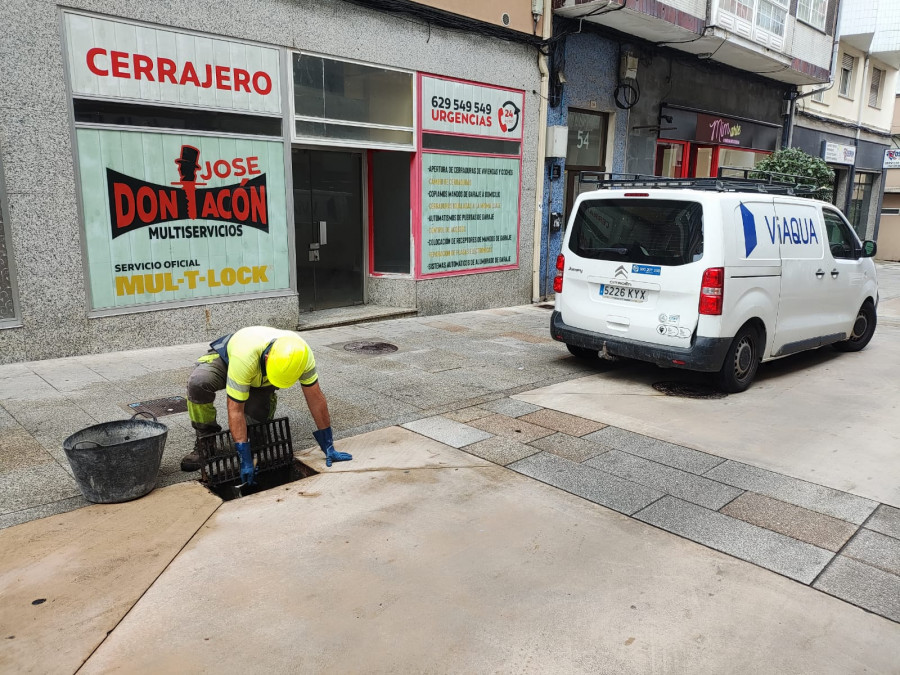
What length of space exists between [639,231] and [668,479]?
2.93 m

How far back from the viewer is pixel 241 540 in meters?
3.90

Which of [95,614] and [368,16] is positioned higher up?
[368,16]

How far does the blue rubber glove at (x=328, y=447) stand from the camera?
16.4 ft

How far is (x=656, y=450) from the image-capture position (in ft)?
17.8

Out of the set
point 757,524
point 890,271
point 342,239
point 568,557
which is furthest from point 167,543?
point 890,271

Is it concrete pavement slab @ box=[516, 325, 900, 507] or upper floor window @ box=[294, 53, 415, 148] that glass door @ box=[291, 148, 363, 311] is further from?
concrete pavement slab @ box=[516, 325, 900, 507]

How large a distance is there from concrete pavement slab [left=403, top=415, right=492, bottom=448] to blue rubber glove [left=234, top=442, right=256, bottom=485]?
5.06 feet

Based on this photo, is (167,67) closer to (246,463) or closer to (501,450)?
(246,463)

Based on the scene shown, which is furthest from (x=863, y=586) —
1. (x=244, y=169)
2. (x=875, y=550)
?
(x=244, y=169)

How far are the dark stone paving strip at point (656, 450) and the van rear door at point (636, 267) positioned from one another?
1402 mm

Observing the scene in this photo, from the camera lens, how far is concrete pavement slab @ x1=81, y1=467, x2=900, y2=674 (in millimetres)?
2967

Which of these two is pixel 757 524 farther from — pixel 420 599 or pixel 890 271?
pixel 890 271

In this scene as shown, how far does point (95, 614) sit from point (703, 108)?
15.7m

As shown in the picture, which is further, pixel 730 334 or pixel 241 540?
pixel 730 334
